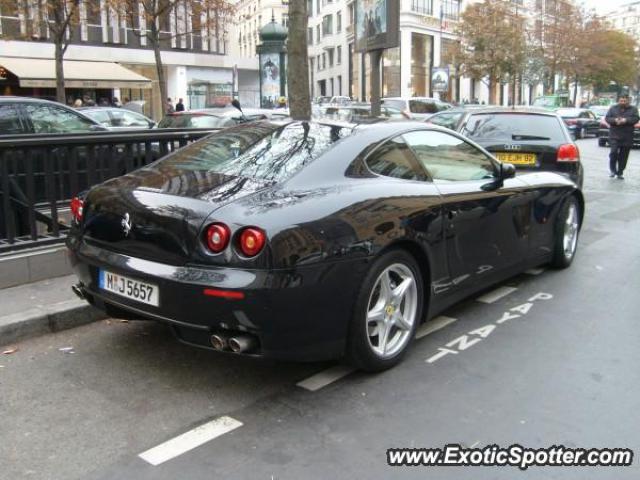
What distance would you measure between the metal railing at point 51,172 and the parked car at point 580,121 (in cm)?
2704

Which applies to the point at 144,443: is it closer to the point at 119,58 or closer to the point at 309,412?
the point at 309,412

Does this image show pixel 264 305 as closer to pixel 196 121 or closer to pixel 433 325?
pixel 433 325

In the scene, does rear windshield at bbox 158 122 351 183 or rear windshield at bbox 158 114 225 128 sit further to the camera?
rear windshield at bbox 158 114 225 128

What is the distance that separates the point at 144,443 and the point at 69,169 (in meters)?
3.40

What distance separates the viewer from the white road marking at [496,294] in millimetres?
5332

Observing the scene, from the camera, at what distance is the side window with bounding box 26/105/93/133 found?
7.64 m

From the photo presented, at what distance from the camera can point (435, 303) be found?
168 inches

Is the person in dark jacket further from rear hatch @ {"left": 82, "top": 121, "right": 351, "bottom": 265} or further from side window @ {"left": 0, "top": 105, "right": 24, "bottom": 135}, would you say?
side window @ {"left": 0, "top": 105, "right": 24, "bottom": 135}

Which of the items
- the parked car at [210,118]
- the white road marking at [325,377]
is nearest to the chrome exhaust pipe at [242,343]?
the white road marking at [325,377]

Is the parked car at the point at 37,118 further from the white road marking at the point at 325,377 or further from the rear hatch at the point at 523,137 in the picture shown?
the white road marking at the point at 325,377

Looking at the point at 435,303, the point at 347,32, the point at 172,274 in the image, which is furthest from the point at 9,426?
the point at 347,32

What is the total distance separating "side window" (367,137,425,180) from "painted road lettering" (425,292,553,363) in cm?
113

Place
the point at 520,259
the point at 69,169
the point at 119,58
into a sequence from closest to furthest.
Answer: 1. the point at 520,259
2. the point at 69,169
3. the point at 119,58

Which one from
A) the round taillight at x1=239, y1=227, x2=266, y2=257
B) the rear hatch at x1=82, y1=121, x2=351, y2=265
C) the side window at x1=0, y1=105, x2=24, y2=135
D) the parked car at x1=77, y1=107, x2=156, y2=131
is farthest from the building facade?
the round taillight at x1=239, y1=227, x2=266, y2=257
